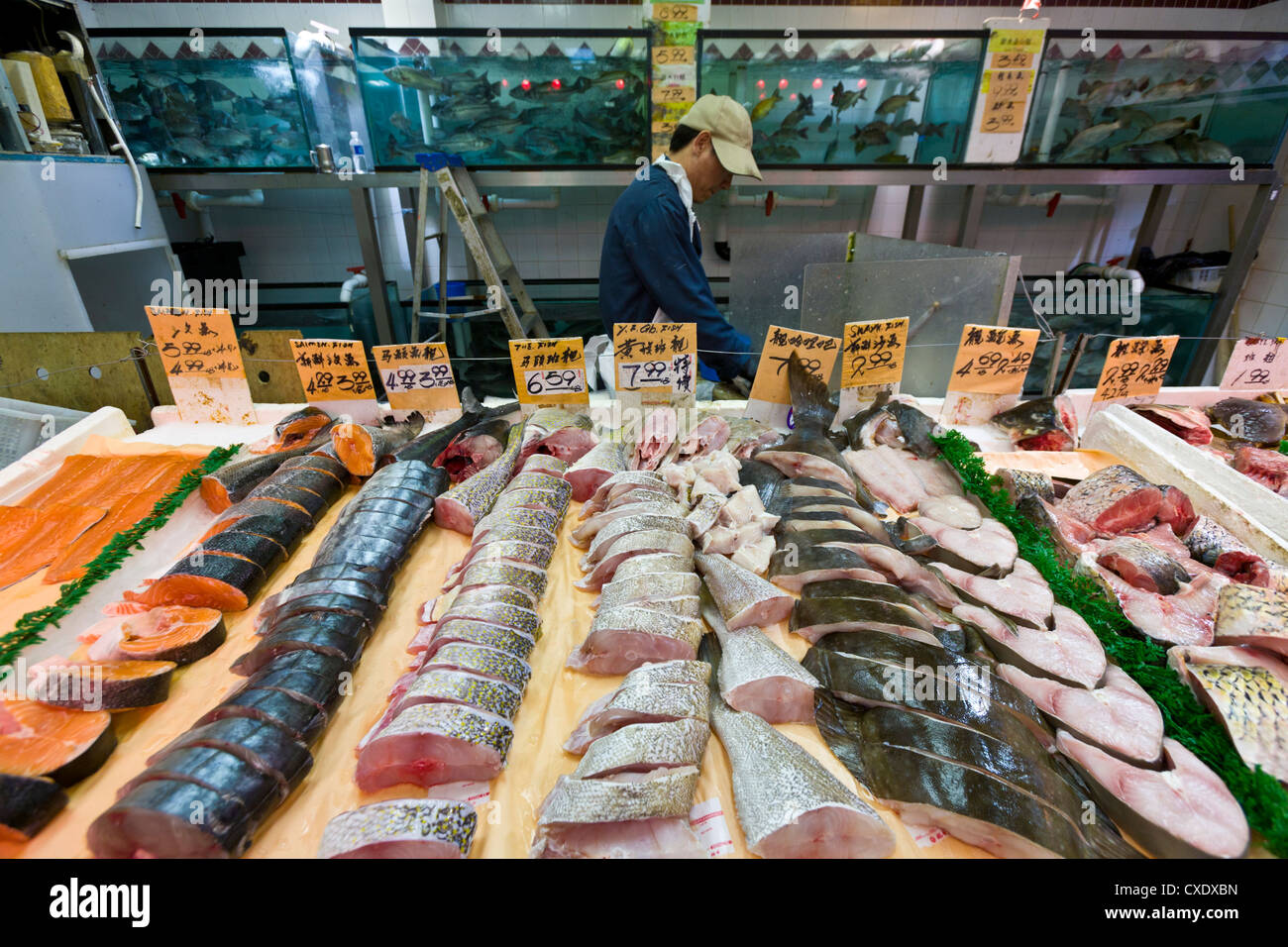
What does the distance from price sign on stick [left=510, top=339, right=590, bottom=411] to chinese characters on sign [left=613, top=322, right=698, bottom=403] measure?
0.84ft

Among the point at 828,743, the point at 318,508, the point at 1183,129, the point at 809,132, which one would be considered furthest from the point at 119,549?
the point at 1183,129

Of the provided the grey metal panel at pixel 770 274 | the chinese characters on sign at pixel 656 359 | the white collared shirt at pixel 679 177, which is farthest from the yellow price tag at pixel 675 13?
the chinese characters on sign at pixel 656 359

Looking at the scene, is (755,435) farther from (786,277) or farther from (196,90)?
(196,90)

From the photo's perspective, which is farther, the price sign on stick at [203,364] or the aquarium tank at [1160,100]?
the aquarium tank at [1160,100]

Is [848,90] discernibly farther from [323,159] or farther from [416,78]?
[323,159]

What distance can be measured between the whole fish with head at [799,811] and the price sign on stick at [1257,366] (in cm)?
328

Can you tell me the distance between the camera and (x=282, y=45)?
4727 millimetres

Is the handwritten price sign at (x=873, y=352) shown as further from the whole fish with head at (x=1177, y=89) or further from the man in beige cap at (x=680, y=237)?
the whole fish with head at (x=1177, y=89)

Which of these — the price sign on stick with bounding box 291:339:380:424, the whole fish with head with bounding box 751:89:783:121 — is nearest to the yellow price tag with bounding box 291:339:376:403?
the price sign on stick with bounding box 291:339:380:424

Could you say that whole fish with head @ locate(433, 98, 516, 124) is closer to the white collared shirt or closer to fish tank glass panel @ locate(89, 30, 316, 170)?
fish tank glass panel @ locate(89, 30, 316, 170)

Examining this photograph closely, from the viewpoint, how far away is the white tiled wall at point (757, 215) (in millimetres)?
6160

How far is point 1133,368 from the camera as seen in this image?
275 centimetres

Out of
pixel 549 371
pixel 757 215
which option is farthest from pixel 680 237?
pixel 757 215
